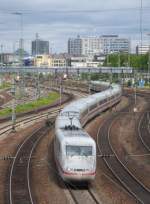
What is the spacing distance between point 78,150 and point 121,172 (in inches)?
239

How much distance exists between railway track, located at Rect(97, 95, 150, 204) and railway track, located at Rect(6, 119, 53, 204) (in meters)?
5.66

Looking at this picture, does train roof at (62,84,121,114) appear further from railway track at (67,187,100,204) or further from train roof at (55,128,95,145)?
railway track at (67,187,100,204)

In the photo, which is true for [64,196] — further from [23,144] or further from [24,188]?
[23,144]

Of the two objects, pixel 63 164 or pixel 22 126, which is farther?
pixel 22 126

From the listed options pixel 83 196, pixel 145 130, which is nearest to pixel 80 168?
pixel 83 196

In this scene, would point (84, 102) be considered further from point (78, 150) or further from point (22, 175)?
point (78, 150)

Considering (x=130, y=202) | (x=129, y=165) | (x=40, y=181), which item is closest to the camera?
(x=130, y=202)

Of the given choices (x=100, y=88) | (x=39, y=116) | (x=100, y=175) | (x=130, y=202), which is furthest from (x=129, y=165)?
(x=100, y=88)

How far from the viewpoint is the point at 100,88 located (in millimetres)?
120688

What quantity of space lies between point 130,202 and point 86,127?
33.1 meters

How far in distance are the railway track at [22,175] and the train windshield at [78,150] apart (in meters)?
3.12

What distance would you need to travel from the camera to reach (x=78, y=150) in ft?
99.1

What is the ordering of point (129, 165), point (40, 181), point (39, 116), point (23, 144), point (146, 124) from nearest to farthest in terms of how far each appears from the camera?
point (40, 181), point (129, 165), point (23, 144), point (146, 124), point (39, 116)

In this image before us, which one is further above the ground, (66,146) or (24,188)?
(66,146)
